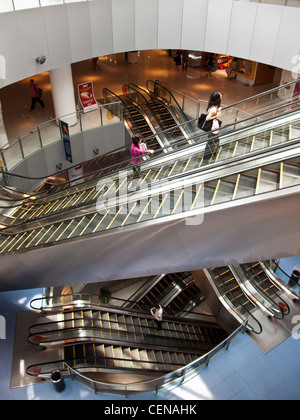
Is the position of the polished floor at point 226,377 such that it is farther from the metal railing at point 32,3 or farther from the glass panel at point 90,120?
the metal railing at point 32,3

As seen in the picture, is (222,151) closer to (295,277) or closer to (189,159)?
(189,159)

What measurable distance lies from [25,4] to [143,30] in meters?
5.34

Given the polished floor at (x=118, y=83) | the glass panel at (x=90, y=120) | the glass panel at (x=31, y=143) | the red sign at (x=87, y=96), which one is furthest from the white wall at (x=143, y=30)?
the polished floor at (x=118, y=83)

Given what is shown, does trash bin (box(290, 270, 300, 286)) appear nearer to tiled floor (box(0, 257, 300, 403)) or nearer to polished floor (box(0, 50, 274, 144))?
tiled floor (box(0, 257, 300, 403))

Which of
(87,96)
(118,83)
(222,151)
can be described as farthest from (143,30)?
(222,151)

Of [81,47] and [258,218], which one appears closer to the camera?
[258,218]

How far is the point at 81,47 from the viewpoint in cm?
1373

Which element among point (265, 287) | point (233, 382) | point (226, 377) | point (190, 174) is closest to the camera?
point (190, 174)

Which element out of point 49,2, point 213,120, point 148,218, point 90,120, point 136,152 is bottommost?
point 90,120

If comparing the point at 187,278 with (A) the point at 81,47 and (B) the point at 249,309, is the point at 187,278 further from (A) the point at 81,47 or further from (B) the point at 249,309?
(A) the point at 81,47

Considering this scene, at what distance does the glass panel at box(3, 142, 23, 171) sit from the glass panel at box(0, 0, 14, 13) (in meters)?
Result: 4.35

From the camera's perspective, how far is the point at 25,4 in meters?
11.4

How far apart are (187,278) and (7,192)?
7.63 metres
